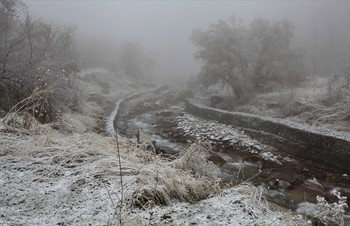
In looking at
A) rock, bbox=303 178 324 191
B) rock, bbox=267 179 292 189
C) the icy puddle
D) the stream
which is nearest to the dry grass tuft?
the stream

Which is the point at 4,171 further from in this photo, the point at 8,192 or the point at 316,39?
the point at 316,39

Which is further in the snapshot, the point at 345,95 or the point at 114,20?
the point at 114,20

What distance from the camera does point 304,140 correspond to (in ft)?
32.9

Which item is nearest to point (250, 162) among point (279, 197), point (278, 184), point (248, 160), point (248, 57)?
point (248, 160)

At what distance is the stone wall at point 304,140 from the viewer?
864 cm

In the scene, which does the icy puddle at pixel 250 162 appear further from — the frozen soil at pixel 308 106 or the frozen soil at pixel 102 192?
the frozen soil at pixel 308 106

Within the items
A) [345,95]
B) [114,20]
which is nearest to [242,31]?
[345,95]

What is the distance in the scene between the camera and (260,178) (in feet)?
25.5

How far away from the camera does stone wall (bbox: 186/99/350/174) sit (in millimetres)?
8644

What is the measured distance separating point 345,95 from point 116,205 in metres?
14.1

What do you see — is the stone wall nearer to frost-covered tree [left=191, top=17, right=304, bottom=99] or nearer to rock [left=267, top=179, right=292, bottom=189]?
rock [left=267, top=179, right=292, bottom=189]

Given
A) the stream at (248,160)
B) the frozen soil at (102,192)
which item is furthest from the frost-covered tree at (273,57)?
the frozen soil at (102,192)

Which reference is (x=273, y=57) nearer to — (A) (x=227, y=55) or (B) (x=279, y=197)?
(A) (x=227, y=55)

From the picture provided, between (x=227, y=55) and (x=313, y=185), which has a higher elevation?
(x=227, y=55)
